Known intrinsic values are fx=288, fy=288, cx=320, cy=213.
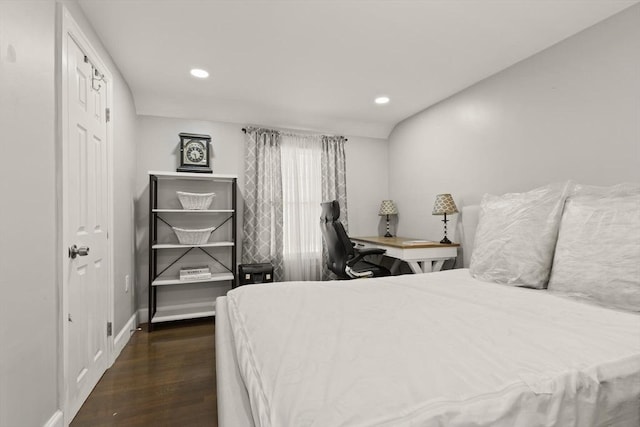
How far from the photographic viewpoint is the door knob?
1596mm

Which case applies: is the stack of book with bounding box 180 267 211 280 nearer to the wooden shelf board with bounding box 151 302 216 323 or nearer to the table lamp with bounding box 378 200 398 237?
the wooden shelf board with bounding box 151 302 216 323

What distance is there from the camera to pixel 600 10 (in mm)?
1812

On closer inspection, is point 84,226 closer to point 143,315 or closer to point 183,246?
point 183,246

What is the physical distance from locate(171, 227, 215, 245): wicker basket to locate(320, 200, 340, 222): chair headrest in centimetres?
126

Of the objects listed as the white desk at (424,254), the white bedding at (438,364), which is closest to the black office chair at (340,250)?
the white desk at (424,254)

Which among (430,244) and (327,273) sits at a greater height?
(430,244)

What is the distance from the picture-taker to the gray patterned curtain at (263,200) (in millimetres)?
3545

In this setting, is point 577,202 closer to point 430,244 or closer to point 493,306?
point 493,306

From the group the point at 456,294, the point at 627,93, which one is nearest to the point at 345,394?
the point at 456,294

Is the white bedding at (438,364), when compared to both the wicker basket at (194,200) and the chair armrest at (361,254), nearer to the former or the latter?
the chair armrest at (361,254)

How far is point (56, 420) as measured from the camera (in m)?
1.40

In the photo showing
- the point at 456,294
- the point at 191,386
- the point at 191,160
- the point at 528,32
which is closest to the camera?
the point at 456,294

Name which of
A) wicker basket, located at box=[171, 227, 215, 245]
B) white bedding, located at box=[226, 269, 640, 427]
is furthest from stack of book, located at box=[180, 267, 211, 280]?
white bedding, located at box=[226, 269, 640, 427]

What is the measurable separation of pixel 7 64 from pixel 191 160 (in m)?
2.23
